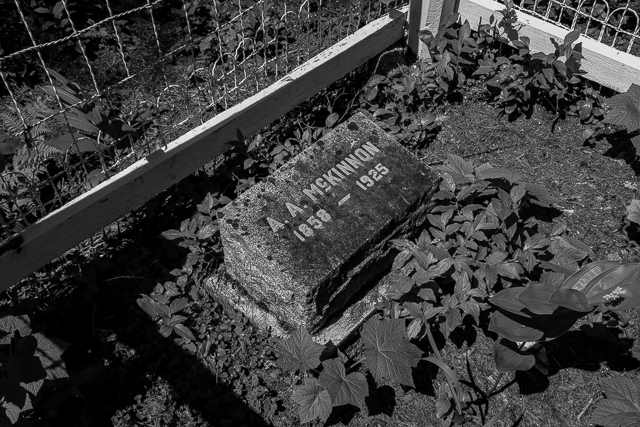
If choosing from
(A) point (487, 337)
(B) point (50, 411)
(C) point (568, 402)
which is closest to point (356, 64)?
(A) point (487, 337)

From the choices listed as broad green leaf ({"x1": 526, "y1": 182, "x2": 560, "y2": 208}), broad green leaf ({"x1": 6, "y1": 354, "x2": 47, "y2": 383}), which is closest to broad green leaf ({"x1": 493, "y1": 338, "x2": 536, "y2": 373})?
broad green leaf ({"x1": 526, "y1": 182, "x2": 560, "y2": 208})

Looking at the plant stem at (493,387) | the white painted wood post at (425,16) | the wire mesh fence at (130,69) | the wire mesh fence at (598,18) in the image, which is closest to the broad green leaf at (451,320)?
the plant stem at (493,387)

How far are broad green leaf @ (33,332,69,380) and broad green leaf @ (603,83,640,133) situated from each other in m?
3.17

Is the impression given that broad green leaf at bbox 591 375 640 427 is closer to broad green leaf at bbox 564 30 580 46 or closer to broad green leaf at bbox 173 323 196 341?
broad green leaf at bbox 173 323 196 341

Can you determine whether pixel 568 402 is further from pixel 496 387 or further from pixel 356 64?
pixel 356 64

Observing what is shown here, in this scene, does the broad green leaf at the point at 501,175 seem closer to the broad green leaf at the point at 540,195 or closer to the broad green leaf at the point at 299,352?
the broad green leaf at the point at 540,195

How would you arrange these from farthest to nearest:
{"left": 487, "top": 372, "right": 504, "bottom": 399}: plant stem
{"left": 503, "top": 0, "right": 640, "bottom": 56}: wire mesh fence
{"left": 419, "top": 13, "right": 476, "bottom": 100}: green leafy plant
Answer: {"left": 503, "top": 0, "right": 640, "bottom": 56}: wire mesh fence < {"left": 419, "top": 13, "right": 476, "bottom": 100}: green leafy plant < {"left": 487, "top": 372, "right": 504, "bottom": 399}: plant stem

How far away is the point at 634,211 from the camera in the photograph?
360 cm

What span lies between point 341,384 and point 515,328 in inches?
30.8

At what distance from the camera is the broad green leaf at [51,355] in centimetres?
283

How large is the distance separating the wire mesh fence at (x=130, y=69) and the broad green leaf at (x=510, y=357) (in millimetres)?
2024

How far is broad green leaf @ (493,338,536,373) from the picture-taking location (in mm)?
2885

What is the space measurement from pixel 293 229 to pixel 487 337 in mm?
1144

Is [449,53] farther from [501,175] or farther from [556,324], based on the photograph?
[556,324]
